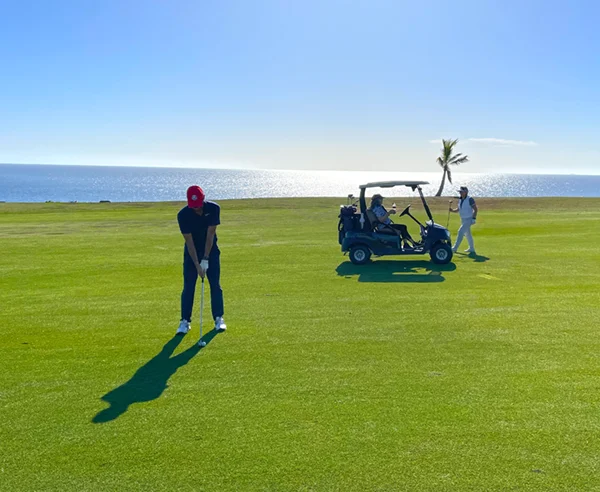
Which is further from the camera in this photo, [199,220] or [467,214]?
[467,214]

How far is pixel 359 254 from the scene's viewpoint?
43.2 feet

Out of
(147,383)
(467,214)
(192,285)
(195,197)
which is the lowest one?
(147,383)

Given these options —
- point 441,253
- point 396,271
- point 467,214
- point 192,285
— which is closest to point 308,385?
point 192,285

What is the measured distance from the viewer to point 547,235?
63.0 feet

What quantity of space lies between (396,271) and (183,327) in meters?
6.46

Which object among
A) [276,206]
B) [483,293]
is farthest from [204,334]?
[276,206]

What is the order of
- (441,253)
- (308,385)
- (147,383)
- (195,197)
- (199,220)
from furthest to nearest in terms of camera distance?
(441,253) < (199,220) < (195,197) < (147,383) < (308,385)

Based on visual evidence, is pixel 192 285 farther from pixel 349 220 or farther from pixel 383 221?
pixel 383 221

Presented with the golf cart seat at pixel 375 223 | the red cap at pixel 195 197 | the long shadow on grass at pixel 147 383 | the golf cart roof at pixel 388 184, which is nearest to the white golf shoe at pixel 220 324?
the long shadow on grass at pixel 147 383

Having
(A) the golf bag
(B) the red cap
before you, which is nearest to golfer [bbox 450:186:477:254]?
(A) the golf bag

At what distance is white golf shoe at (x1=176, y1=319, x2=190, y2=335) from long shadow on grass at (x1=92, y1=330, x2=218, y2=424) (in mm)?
443

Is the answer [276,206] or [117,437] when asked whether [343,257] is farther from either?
[276,206]

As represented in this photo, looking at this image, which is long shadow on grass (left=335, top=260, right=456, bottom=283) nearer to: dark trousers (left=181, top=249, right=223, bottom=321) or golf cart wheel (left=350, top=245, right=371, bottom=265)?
golf cart wheel (left=350, top=245, right=371, bottom=265)

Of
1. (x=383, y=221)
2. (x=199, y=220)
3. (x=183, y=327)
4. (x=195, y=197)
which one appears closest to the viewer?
(x=195, y=197)
